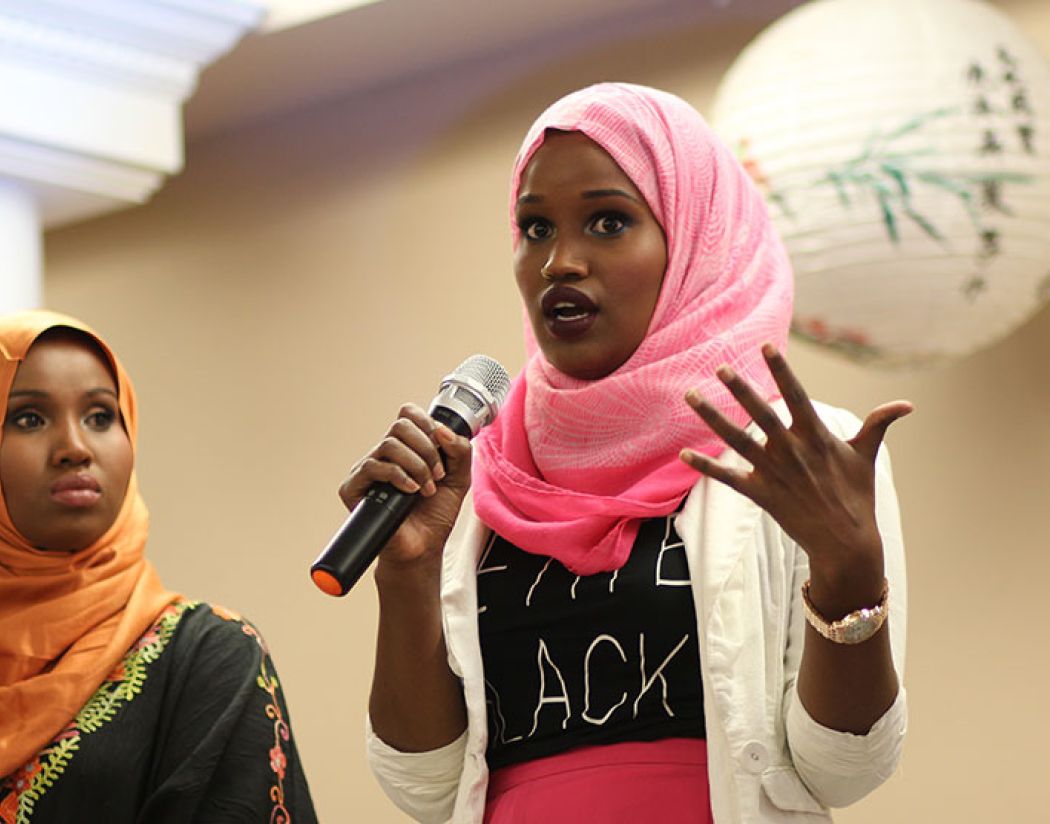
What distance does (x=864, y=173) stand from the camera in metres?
2.47

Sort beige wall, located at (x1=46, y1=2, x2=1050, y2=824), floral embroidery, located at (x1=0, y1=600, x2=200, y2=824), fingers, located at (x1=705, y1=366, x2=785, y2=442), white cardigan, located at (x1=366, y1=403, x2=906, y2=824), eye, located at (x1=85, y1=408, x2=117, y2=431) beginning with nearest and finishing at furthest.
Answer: fingers, located at (x1=705, y1=366, x2=785, y2=442)
white cardigan, located at (x1=366, y1=403, x2=906, y2=824)
floral embroidery, located at (x1=0, y1=600, x2=200, y2=824)
eye, located at (x1=85, y1=408, x2=117, y2=431)
beige wall, located at (x1=46, y1=2, x2=1050, y2=824)

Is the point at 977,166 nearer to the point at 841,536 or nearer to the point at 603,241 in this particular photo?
the point at 603,241

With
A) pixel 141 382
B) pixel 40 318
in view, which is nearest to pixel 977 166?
pixel 40 318

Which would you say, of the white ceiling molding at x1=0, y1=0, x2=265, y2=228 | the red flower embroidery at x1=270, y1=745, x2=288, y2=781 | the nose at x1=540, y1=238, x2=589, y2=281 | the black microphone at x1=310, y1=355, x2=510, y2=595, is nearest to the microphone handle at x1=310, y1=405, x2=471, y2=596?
the black microphone at x1=310, y1=355, x2=510, y2=595

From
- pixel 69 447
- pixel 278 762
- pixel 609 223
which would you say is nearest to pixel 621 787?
pixel 609 223

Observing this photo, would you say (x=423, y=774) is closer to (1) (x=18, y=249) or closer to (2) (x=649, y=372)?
(2) (x=649, y=372)

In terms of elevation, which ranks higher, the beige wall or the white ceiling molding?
the white ceiling molding

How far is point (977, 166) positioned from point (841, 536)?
120 cm

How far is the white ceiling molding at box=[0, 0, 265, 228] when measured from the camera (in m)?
3.57

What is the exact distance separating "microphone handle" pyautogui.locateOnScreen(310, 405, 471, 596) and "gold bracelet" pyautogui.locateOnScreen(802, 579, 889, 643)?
0.39 metres

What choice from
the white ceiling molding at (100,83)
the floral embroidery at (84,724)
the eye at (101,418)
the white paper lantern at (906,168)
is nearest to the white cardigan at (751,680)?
the floral embroidery at (84,724)

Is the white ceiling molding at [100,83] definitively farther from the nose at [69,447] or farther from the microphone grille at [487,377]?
the microphone grille at [487,377]

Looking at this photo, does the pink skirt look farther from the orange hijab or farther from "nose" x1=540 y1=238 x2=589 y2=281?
the orange hijab

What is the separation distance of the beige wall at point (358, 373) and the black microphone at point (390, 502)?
1.43 metres
